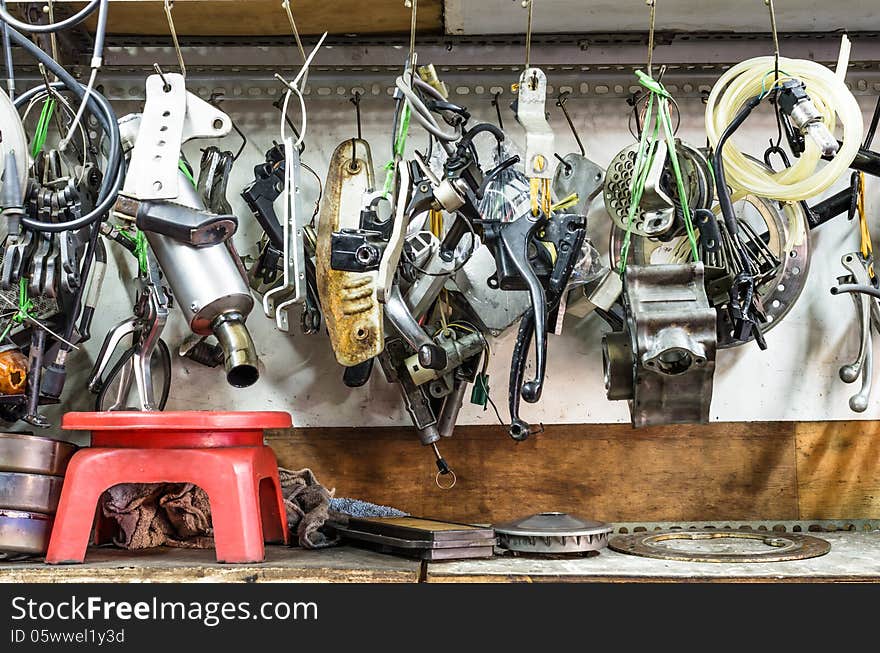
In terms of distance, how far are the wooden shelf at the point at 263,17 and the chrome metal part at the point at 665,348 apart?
591mm

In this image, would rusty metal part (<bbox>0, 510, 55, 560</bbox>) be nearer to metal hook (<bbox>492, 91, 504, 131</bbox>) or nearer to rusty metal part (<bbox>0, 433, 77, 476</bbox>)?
rusty metal part (<bbox>0, 433, 77, 476</bbox>)

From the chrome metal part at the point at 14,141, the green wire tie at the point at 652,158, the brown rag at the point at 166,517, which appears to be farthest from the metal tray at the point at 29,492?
the green wire tie at the point at 652,158

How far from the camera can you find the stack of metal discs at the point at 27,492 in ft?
4.24

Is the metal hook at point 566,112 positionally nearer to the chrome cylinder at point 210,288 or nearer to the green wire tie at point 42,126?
the chrome cylinder at point 210,288

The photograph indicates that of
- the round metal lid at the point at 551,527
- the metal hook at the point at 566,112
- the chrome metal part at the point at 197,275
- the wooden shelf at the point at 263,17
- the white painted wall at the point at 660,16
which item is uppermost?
the white painted wall at the point at 660,16

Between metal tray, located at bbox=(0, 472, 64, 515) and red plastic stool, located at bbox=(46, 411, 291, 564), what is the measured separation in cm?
3

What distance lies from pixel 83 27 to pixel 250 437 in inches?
31.8

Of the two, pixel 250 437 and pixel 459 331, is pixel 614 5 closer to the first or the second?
pixel 459 331

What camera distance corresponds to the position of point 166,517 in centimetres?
Result: 147

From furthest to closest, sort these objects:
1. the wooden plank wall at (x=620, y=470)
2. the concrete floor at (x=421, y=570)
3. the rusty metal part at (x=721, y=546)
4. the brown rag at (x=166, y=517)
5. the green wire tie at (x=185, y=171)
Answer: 1. the wooden plank wall at (x=620, y=470)
2. the green wire tie at (x=185, y=171)
3. the brown rag at (x=166, y=517)
4. the rusty metal part at (x=721, y=546)
5. the concrete floor at (x=421, y=570)

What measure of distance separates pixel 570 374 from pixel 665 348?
48 centimetres

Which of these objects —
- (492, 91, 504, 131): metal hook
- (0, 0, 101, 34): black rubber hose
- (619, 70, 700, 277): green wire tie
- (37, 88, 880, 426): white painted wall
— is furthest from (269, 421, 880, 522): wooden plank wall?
(0, 0, 101, 34): black rubber hose

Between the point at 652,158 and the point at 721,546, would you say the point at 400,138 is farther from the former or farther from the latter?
the point at 721,546

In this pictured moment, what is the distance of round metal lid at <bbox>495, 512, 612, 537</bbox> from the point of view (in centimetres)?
137
